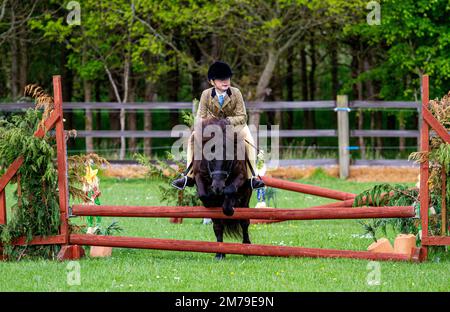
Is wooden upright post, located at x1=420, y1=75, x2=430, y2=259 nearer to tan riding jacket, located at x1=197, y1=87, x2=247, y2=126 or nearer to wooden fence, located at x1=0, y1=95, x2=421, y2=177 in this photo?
tan riding jacket, located at x1=197, y1=87, x2=247, y2=126

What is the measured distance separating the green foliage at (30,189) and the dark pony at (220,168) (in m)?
1.85

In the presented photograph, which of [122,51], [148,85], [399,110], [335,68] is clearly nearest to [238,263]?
[399,110]

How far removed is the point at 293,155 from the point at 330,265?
19.2m

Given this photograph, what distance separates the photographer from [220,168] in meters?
10.6

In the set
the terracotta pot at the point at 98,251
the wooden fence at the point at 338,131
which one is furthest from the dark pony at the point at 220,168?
the wooden fence at the point at 338,131

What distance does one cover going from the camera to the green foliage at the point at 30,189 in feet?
35.9

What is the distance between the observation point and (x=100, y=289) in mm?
9008

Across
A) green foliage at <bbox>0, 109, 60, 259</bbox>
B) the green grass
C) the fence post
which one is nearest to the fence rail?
the fence post

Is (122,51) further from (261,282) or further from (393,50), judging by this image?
(261,282)

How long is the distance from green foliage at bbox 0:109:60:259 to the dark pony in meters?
1.85

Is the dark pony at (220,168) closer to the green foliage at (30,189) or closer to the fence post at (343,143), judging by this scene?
the green foliage at (30,189)

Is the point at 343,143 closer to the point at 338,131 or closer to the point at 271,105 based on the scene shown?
the point at 338,131

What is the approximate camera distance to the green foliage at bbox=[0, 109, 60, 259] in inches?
431

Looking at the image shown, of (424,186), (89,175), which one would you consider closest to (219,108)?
(89,175)
